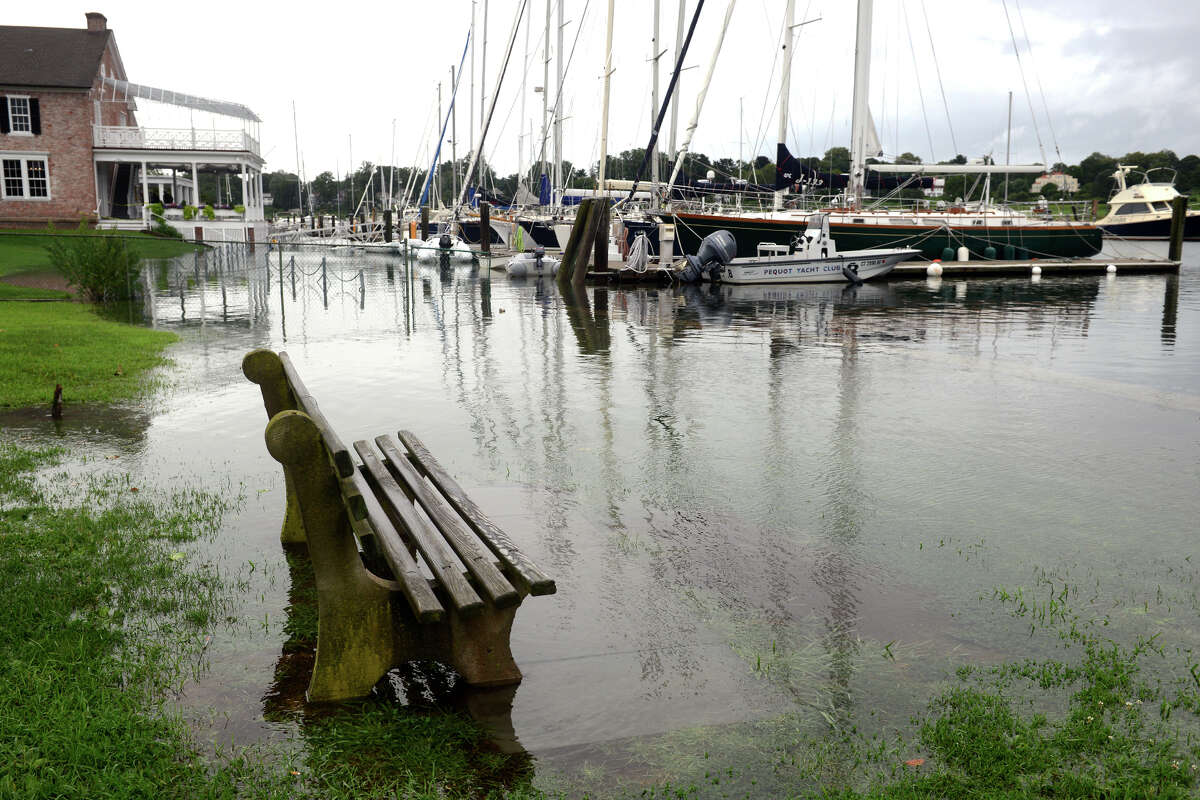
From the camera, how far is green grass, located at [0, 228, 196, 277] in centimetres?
2844

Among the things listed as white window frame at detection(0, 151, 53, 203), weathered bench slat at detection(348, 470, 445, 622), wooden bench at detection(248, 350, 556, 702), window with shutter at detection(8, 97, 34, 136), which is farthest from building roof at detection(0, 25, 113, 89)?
wooden bench at detection(248, 350, 556, 702)

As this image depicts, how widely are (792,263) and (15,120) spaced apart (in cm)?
3618

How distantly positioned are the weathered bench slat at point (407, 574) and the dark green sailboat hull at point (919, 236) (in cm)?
3658

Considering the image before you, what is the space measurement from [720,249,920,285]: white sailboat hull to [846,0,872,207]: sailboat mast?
28.7 ft

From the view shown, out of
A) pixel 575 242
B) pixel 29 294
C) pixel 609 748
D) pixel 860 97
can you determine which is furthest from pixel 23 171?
pixel 609 748

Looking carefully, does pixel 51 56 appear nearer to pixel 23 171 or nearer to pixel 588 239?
pixel 23 171

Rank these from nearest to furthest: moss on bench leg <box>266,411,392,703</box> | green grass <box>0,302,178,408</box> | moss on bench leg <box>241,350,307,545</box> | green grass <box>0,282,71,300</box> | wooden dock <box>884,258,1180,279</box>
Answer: moss on bench leg <box>266,411,392,703</box> < moss on bench leg <box>241,350,307,545</box> < green grass <box>0,302,178,408</box> < green grass <box>0,282,71,300</box> < wooden dock <box>884,258,1180,279</box>

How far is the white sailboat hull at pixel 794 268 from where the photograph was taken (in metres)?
35.2

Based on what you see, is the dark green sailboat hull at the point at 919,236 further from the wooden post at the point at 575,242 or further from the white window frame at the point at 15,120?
the white window frame at the point at 15,120

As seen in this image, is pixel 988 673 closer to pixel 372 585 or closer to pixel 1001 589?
pixel 1001 589

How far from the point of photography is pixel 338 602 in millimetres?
4418

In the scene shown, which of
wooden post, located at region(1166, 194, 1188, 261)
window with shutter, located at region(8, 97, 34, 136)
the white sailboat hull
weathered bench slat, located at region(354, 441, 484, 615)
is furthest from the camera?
wooden post, located at region(1166, 194, 1188, 261)

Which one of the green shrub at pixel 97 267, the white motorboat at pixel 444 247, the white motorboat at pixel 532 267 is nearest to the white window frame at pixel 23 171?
the white motorboat at pixel 444 247

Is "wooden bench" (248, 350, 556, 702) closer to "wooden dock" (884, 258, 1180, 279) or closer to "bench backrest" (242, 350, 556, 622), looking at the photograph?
"bench backrest" (242, 350, 556, 622)
